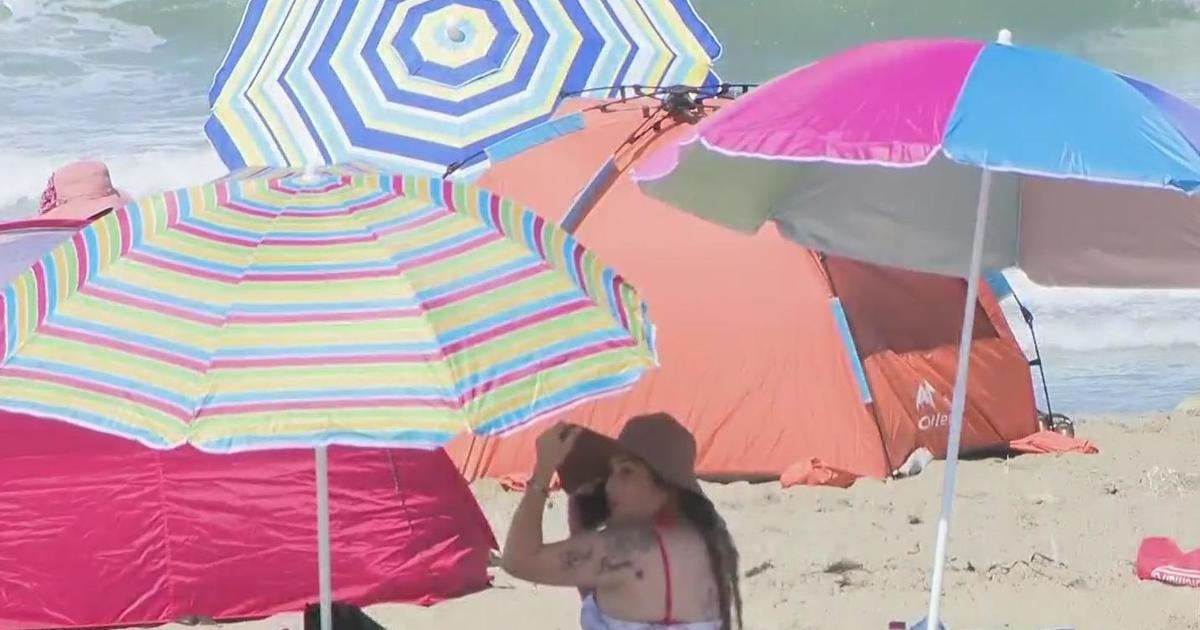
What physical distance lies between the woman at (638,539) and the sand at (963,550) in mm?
1452

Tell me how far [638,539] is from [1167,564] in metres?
2.46

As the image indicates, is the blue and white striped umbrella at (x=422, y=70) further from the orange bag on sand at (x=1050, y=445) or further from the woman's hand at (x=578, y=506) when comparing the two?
the woman's hand at (x=578, y=506)

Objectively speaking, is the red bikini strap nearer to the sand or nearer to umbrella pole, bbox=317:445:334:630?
umbrella pole, bbox=317:445:334:630

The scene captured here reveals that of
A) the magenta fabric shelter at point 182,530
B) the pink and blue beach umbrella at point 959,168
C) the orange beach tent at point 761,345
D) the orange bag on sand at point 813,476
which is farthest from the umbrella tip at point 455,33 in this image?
the pink and blue beach umbrella at point 959,168

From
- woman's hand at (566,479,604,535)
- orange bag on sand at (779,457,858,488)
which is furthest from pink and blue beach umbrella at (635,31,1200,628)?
orange bag on sand at (779,457,858,488)

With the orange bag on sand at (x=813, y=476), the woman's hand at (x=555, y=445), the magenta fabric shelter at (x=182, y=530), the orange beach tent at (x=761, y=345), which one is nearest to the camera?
the woman's hand at (x=555, y=445)

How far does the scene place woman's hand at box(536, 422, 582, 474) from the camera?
11.4 feet

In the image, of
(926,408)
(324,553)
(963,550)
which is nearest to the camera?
(324,553)

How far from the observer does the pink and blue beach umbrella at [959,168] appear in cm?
318

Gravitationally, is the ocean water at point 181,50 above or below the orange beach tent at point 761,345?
above

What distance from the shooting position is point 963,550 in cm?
578

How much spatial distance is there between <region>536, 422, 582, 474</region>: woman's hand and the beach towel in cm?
254

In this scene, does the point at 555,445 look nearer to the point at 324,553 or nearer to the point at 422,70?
the point at 324,553

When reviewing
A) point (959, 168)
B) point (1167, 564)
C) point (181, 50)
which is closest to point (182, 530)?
point (959, 168)
